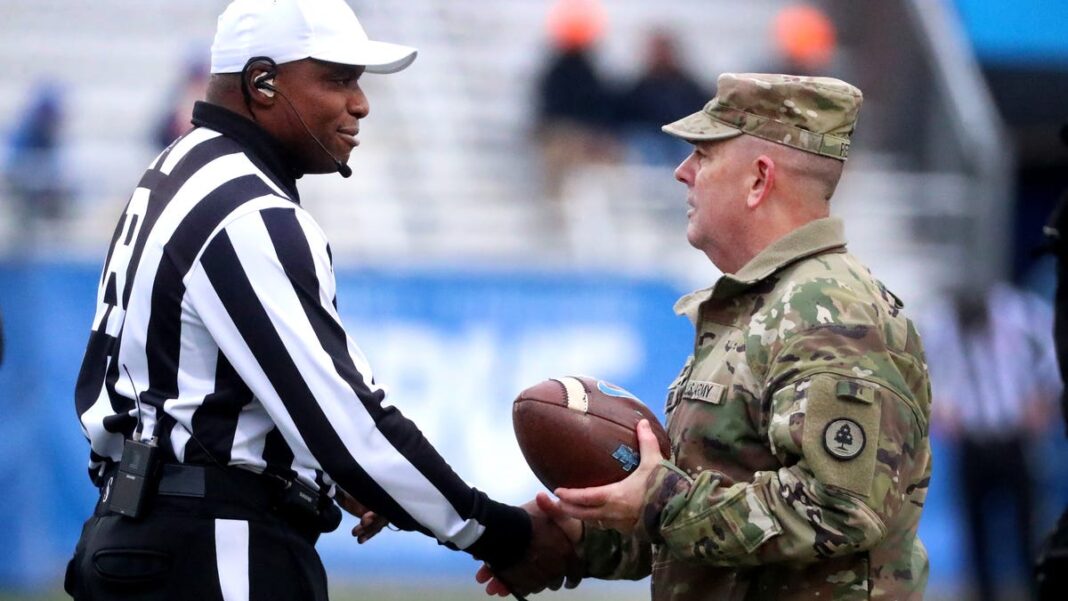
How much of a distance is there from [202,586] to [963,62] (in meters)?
10.9

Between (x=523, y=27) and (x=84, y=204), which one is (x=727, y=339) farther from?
(x=523, y=27)

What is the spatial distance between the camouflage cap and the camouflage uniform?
0.18 m

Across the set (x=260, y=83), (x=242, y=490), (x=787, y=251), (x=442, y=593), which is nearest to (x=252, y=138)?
(x=260, y=83)

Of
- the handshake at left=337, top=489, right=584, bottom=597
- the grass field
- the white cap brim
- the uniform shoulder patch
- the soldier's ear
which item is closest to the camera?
the uniform shoulder patch

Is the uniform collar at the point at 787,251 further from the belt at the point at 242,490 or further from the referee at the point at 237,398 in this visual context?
the belt at the point at 242,490

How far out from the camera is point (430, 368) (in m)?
9.82

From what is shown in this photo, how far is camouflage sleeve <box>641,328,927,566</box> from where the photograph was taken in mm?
3246

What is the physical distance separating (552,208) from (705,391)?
27.7ft

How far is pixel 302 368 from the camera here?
11.6ft

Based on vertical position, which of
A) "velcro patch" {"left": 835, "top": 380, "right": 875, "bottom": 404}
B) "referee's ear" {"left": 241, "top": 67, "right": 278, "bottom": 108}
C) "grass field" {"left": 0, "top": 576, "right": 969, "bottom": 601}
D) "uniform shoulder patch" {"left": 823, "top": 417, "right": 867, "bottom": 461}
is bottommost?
"grass field" {"left": 0, "top": 576, "right": 969, "bottom": 601}

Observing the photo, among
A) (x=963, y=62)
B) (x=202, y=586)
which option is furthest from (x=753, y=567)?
(x=963, y=62)

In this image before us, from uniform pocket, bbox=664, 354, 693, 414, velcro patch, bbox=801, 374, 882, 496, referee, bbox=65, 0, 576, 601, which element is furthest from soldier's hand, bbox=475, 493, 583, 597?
velcro patch, bbox=801, 374, 882, 496

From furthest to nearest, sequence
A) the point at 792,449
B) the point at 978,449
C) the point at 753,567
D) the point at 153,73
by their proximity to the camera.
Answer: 1. the point at 153,73
2. the point at 978,449
3. the point at 753,567
4. the point at 792,449

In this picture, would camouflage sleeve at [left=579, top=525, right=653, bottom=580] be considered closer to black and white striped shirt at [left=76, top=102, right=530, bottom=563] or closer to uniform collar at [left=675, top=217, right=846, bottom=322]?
black and white striped shirt at [left=76, top=102, right=530, bottom=563]
